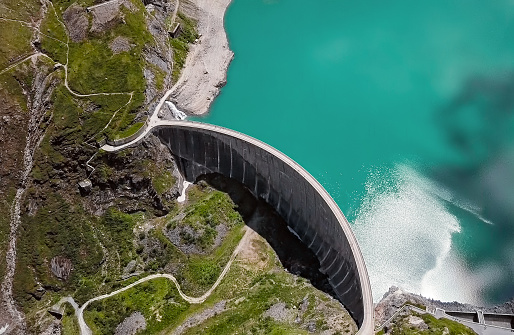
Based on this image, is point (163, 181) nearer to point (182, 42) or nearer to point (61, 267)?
point (61, 267)

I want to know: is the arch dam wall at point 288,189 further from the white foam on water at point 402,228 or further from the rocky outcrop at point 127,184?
the white foam on water at point 402,228

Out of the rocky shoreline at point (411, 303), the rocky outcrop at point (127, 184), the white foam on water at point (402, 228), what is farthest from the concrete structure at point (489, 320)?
the rocky outcrop at point (127, 184)

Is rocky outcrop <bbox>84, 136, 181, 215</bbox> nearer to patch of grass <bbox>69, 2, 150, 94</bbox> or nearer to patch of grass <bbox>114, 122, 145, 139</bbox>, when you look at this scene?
patch of grass <bbox>114, 122, 145, 139</bbox>

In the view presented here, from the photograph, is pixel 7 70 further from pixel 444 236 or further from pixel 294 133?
pixel 444 236

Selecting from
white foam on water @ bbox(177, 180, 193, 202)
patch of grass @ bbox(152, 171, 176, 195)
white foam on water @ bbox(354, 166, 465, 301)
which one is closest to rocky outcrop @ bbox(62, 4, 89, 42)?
patch of grass @ bbox(152, 171, 176, 195)

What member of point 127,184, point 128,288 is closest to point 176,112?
point 127,184

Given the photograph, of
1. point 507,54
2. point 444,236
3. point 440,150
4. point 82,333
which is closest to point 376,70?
point 440,150

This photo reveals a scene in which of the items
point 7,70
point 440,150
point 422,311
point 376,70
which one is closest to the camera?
point 422,311
